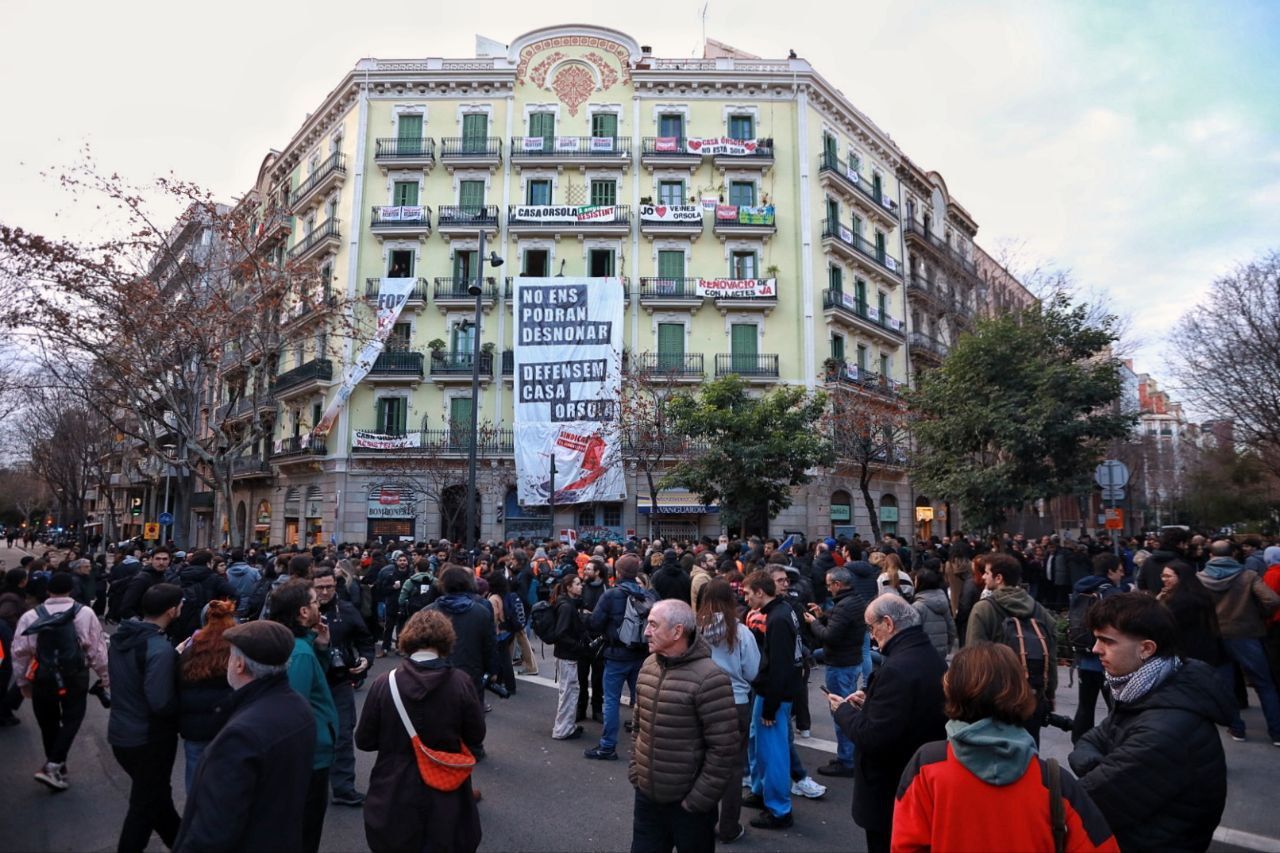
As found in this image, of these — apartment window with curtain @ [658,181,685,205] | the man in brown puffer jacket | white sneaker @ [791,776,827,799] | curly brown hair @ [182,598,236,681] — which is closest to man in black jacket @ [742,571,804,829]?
white sneaker @ [791,776,827,799]

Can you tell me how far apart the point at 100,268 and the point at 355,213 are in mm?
14071

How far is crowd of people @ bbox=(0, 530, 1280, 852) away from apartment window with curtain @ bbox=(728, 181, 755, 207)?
26627mm

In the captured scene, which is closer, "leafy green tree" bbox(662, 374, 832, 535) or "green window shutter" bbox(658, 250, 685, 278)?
"leafy green tree" bbox(662, 374, 832, 535)

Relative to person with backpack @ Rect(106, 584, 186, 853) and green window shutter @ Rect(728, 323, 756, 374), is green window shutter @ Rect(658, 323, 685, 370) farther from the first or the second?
person with backpack @ Rect(106, 584, 186, 853)

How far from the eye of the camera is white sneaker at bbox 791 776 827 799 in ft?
19.2

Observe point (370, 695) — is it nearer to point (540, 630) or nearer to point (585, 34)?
point (540, 630)

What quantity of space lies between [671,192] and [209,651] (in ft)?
101

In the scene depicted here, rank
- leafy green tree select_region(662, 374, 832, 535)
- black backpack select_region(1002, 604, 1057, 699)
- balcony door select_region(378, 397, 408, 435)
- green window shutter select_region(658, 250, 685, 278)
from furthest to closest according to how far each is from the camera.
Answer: green window shutter select_region(658, 250, 685, 278), balcony door select_region(378, 397, 408, 435), leafy green tree select_region(662, 374, 832, 535), black backpack select_region(1002, 604, 1057, 699)

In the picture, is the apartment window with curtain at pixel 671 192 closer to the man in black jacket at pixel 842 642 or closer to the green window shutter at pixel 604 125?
the green window shutter at pixel 604 125

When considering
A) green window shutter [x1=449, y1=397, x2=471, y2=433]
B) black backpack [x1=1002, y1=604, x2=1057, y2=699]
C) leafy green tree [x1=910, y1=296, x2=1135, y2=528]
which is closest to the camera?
black backpack [x1=1002, y1=604, x2=1057, y2=699]

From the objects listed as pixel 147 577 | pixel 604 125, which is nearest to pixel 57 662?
pixel 147 577

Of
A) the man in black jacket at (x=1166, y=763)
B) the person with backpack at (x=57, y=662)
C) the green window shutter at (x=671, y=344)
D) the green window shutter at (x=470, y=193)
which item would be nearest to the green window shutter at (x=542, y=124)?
the green window shutter at (x=470, y=193)

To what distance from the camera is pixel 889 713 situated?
351 cm

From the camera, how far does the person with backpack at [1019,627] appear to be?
501cm
